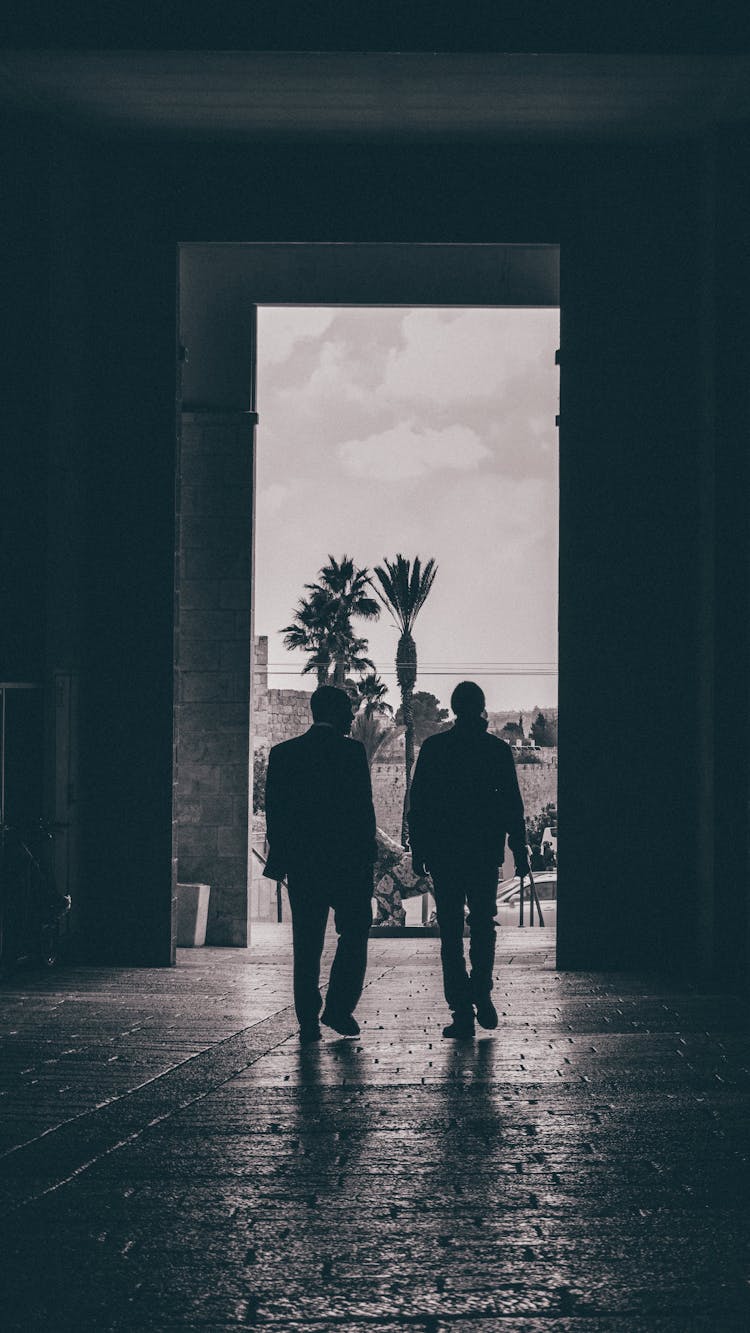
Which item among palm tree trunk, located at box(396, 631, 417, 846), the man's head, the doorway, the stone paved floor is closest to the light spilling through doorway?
the doorway

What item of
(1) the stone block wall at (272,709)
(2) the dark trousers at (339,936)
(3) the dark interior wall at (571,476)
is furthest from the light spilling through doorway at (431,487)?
(2) the dark trousers at (339,936)

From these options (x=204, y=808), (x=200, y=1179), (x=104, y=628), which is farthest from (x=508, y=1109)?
(x=204, y=808)

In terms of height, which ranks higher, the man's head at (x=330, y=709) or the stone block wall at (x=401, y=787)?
the man's head at (x=330, y=709)

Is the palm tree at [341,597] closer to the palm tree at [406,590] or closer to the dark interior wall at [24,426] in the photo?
the palm tree at [406,590]

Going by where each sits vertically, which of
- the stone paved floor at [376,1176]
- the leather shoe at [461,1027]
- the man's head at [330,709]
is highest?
the man's head at [330,709]

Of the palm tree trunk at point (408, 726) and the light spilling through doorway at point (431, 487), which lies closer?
the light spilling through doorway at point (431, 487)

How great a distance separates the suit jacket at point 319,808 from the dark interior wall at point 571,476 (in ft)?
12.9

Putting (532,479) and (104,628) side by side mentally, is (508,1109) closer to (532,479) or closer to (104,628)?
(104,628)

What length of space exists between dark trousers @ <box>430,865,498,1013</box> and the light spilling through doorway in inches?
165

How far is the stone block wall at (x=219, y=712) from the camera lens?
14.5m

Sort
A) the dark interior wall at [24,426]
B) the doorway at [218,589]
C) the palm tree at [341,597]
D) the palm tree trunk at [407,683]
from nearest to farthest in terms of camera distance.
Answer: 1. the dark interior wall at [24,426]
2. the doorway at [218,589]
3. the palm tree trunk at [407,683]
4. the palm tree at [341,597]

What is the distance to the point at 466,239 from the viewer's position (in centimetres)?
1087

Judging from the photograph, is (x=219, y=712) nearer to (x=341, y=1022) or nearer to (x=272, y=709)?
(x=272, y=709)

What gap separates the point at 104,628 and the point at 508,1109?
6625mm
